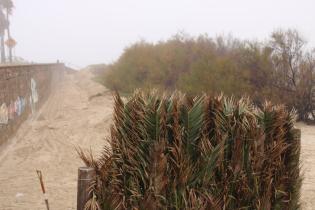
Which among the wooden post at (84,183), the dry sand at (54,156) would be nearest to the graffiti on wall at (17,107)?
the dry sand at (54,156)

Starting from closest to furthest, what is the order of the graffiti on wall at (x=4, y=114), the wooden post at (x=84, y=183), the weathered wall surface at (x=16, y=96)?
the wooden post at (x=84, y=183), the graffiti on wall at (x=4, y=114), the weathered wall surface at (x=16, y=96)

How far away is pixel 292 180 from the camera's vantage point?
5.43 metres

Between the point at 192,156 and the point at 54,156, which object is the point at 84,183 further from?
the point at 54,156

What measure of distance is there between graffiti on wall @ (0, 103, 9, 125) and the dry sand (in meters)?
0.96

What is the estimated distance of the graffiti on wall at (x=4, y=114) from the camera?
620 inches

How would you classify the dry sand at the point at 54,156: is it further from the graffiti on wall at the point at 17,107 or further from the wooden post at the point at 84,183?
the wooden post at the point at 84,183

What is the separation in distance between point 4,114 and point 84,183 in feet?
41.1

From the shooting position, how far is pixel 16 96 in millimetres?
19172

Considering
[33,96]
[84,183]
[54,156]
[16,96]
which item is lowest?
[54,156]

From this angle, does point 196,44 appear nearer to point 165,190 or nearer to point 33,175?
point 33,175

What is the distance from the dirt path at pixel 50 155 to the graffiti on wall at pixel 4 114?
3.33 ft

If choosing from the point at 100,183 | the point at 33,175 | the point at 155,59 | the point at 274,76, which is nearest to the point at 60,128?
the point at 33,175

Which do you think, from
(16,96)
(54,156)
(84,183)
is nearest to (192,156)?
(84,183)

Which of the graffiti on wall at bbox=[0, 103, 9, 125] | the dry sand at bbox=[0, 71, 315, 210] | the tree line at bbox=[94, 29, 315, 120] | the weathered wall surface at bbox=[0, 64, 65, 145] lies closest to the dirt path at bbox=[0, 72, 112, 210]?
the dry sand at bbox=[0, 71, 315, 210]
